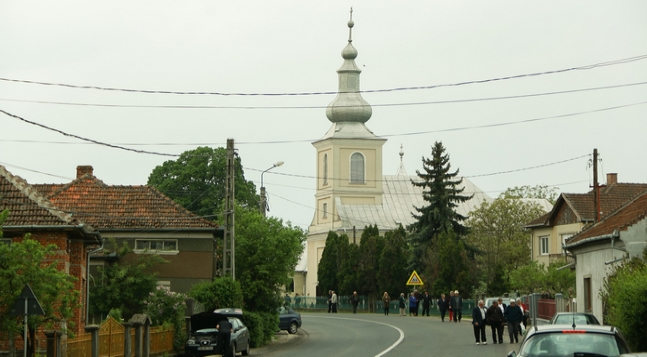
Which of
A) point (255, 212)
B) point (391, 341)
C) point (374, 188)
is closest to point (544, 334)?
point (391, 341)

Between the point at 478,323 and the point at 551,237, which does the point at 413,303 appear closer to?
the point at 551,237

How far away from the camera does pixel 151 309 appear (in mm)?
35062

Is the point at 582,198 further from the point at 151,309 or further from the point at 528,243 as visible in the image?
the point at 151,309

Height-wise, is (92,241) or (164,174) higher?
(164,174)

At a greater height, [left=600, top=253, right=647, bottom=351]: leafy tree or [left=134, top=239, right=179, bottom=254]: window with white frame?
[left=134, top=239, right=179, bottom=254]: window with white frame

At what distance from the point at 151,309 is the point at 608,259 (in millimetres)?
14494

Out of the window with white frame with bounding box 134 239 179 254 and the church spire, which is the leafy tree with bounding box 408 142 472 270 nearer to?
the church spire

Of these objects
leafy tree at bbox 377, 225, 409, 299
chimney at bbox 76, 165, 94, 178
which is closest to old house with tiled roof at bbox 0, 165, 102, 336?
chimney at bbox 76, 165, 94, 178

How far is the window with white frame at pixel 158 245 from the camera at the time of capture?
41.9 meters

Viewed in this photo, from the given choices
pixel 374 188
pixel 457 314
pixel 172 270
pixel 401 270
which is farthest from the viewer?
pixel 374 188

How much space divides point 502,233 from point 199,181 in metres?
23.9

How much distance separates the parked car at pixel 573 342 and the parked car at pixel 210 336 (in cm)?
1705

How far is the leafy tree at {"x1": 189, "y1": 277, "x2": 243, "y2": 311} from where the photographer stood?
36719 mm

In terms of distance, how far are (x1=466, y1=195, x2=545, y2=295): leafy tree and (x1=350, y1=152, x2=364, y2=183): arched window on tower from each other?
29.3m
